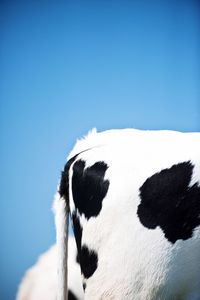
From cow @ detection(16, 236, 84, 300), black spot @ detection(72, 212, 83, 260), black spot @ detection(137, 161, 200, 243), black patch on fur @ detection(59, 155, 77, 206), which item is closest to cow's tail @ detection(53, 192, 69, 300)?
black patch on fur @ detection(59, 155, 77, 206)

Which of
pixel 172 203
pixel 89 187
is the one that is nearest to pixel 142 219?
pixel 172 203

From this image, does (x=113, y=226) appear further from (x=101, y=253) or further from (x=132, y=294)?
(x=132, y=294)

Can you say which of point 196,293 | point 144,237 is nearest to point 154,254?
point 144,237

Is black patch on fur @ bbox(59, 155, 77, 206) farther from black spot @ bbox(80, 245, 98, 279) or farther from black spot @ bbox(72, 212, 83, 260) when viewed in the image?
black spot @ bbox(80, 245, 98, 279)

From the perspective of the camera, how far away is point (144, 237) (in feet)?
6.72

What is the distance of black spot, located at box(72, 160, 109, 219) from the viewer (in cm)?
224

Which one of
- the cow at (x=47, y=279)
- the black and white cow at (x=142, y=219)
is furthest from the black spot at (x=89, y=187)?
the cow at (x=47, y=279)

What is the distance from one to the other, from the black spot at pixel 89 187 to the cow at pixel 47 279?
3.36 feet

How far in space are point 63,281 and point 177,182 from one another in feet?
2.84

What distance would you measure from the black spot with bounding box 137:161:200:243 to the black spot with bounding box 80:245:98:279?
0.33 m

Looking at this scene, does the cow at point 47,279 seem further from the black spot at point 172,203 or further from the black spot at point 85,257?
the black spot at point 172,203

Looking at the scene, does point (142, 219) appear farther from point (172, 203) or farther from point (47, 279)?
point (47, 279)

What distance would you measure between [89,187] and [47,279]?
192 centimetres

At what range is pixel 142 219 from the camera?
6.79ft
